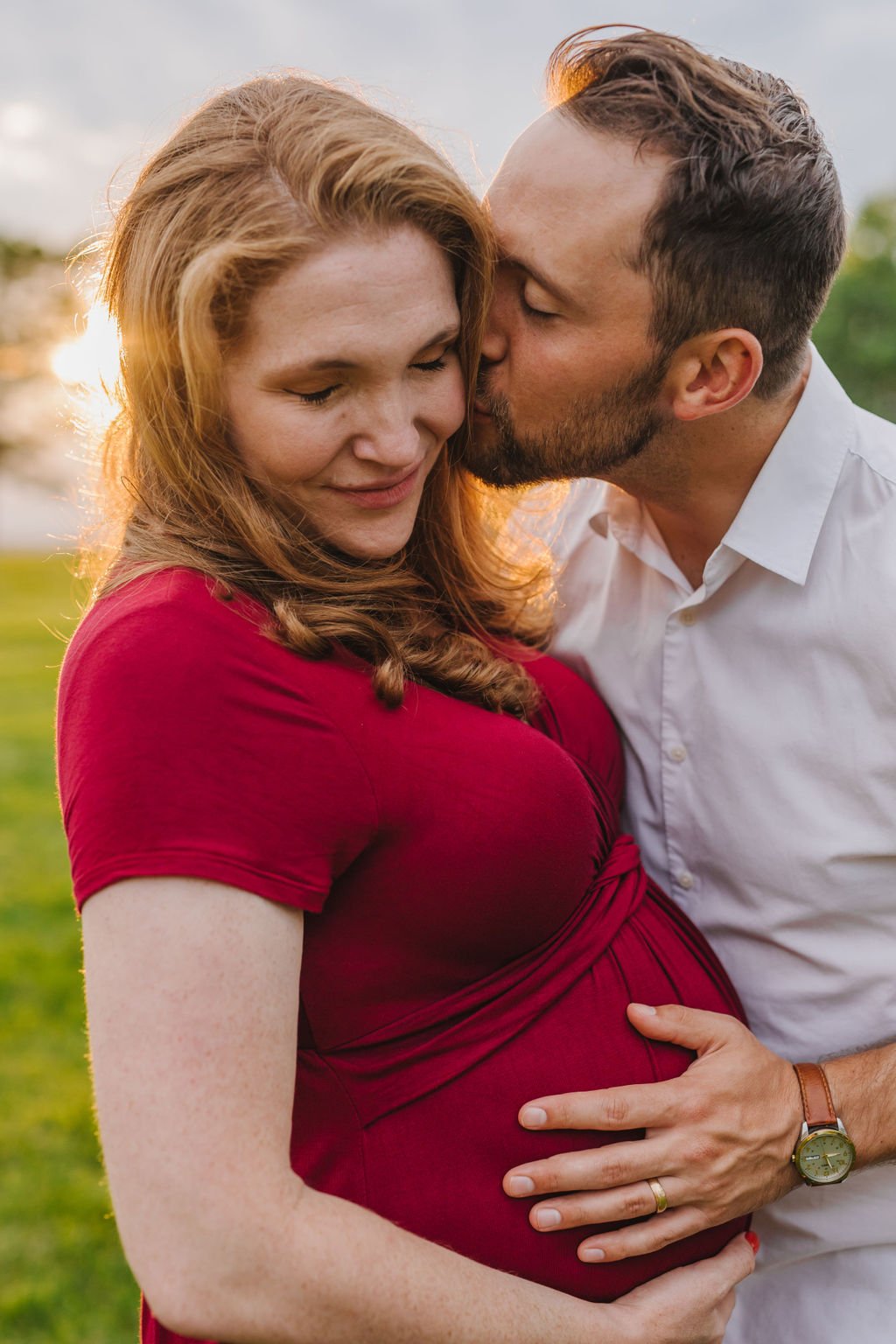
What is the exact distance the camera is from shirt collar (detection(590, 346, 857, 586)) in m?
2.12

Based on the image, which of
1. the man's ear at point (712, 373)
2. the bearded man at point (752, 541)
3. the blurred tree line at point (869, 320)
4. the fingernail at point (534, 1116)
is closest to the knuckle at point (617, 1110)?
the fingernail at point (534, 1116)

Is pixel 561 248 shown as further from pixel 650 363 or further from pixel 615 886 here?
A: pixel 615 886

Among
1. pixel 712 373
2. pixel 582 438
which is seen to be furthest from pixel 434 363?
pixel 712 373

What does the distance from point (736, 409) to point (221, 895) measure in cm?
148

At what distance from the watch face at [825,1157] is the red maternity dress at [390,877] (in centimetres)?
19

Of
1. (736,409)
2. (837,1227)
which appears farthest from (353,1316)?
(736,409)

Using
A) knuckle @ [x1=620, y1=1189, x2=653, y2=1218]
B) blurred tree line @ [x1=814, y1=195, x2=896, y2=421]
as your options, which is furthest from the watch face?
blurred tree line @ [x1=814, y1=195, x2=896, y2=421]

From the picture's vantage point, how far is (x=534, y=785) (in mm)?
1713

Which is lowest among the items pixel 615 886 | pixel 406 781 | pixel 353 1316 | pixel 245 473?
pixel 353 1316

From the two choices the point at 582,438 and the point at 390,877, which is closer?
the point at 390,877

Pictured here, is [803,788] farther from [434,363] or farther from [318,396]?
[318,396]

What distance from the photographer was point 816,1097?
2039mm

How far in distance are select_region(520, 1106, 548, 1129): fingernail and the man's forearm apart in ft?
2.13

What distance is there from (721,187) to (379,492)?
0.92 m
